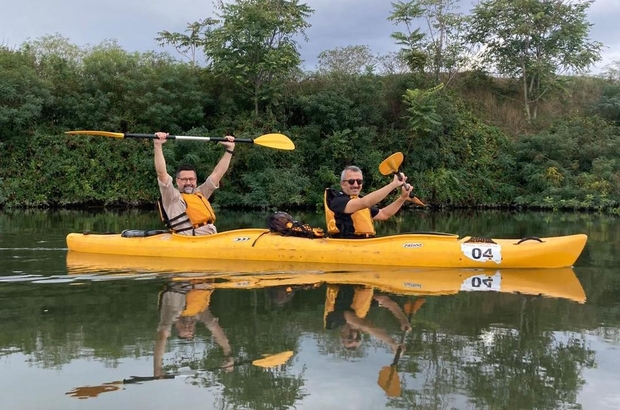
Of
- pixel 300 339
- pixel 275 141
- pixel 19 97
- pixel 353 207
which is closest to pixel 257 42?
pixel 19 97

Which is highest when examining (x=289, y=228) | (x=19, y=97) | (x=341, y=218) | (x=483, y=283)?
(x=19, y=97)

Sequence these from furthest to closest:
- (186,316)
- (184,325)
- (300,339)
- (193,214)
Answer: (193,214) < (186,316) < (184,325) < (300,339)

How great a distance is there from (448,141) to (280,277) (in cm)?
1280

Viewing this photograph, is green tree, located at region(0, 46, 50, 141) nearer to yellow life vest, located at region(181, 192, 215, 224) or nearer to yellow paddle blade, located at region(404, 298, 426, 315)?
yellow life vest, located at region(181, 192, 215, 224)

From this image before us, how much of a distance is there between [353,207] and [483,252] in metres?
1.30

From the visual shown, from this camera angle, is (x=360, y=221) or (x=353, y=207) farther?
(x=360, y=221)

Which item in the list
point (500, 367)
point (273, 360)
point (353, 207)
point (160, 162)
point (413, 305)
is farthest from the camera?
point (160, 162)

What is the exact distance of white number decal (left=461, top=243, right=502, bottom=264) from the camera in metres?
5.36

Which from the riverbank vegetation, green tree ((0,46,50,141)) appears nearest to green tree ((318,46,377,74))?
the riverbank vegetation

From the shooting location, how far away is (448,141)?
55.2 feet

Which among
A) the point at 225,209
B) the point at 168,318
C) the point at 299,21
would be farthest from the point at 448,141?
the point at 168,318

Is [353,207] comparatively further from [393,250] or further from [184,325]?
[184,325]

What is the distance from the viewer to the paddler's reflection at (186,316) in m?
2.97

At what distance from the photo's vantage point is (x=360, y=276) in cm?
506
